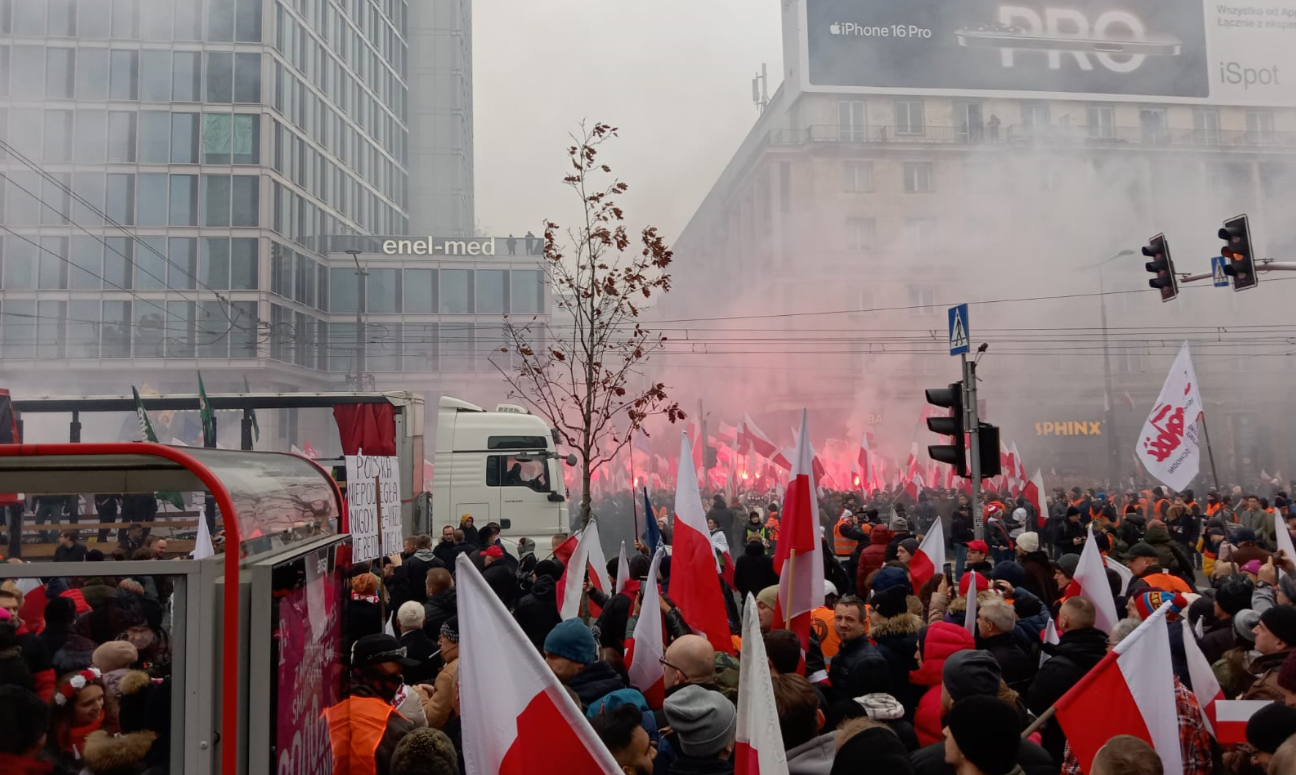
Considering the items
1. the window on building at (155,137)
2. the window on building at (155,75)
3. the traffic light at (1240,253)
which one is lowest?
the traffic light at (1240,253)

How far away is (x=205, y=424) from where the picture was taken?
1510 cm

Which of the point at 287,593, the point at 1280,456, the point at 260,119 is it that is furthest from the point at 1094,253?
the point at 287,593

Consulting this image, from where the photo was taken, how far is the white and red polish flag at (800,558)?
20.1ft

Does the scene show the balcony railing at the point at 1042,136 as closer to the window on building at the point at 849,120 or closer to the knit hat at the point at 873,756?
the window on building at the point at 849,120

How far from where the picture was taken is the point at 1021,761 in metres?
3.41

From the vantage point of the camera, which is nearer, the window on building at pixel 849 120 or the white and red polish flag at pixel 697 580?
the white and red polish flag at pixel 697 580

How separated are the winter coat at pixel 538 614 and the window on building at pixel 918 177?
4646 centimetres

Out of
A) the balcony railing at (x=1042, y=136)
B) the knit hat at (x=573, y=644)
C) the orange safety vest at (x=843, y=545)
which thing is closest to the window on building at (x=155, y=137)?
the balcony railing at (x=1042, y=136)

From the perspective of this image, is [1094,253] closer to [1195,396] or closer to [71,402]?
[1195,396]

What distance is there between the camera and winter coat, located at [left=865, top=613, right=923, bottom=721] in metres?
5.31

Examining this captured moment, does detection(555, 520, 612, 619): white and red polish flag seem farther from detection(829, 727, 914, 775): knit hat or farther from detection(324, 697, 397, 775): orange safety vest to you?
detection(829, 727, 914, 775): knit hat

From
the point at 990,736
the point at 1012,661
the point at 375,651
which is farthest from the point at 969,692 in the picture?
the point at 375,651

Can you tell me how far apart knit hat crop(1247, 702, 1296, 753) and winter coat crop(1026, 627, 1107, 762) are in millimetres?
1188

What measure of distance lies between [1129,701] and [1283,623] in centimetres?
107
